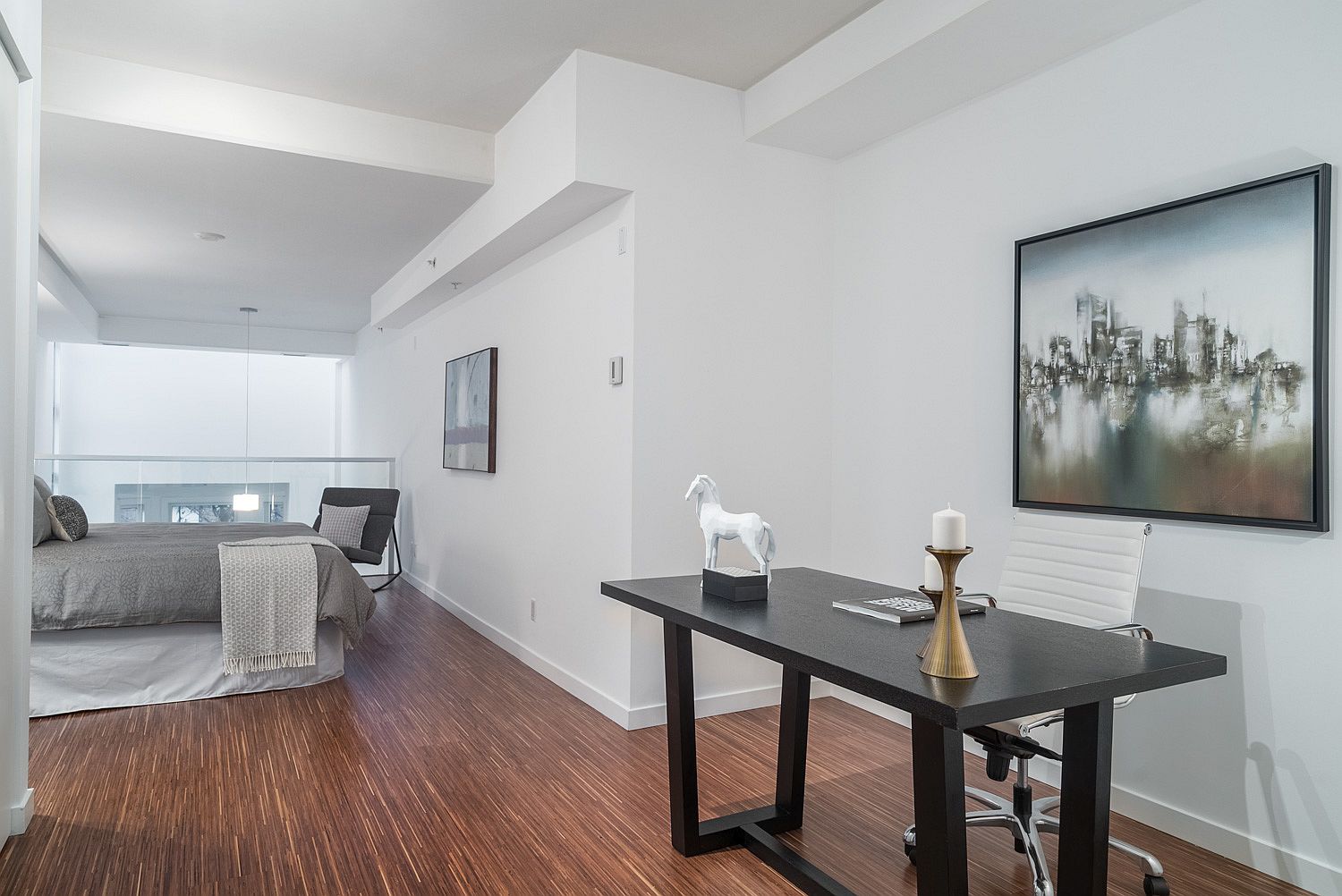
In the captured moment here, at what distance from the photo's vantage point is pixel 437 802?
2.78 metres

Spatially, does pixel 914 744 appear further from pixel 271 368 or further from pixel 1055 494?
pixel 271 368

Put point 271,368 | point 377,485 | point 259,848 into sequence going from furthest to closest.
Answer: point 271,368, point 377,485, point 259,848

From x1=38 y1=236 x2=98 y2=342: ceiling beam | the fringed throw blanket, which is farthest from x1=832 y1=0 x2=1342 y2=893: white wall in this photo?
x1=38 y1=236 x2=98 y2=342: ceiling beam

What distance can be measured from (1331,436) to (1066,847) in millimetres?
1378

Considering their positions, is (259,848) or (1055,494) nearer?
(259,848)

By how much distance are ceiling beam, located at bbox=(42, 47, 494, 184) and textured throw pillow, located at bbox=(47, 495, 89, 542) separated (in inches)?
74.3

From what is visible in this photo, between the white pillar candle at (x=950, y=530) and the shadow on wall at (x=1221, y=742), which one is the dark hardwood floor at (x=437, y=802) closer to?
the shadow on wall at (x=1221, y=742)

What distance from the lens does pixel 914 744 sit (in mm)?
1613

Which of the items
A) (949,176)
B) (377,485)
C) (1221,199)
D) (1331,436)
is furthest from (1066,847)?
(377,485)

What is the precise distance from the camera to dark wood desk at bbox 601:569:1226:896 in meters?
1.53

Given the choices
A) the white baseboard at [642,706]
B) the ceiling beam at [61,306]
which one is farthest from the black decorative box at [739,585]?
the ceiling beam at [61,306]

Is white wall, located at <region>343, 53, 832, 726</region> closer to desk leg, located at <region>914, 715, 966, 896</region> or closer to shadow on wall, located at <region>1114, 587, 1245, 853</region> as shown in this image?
shadow on wall, located at <region>1114, 587, 1245, 853</region>

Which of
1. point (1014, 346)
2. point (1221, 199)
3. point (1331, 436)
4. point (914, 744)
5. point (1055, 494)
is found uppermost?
point (1221, 199)

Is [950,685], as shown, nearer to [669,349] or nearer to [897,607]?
[897,607]
